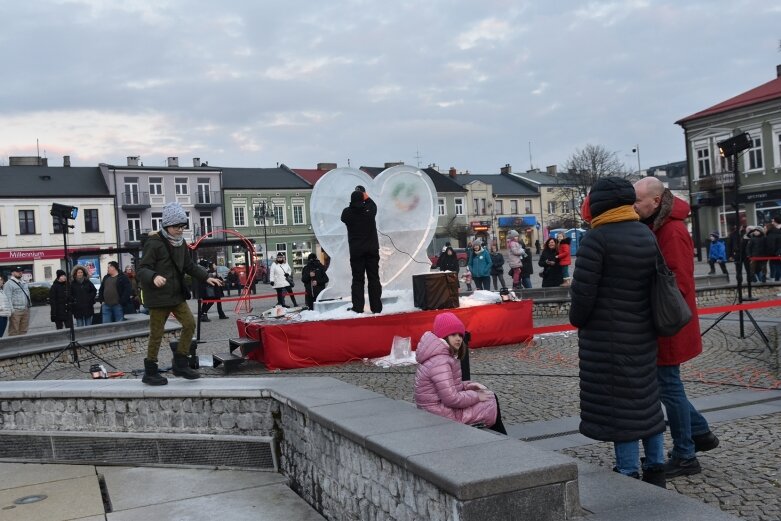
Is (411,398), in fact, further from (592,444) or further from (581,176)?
(581,176)

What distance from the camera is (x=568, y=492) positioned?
3328mm

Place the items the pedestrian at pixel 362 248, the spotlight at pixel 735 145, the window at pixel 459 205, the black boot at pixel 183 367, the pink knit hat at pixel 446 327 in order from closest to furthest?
1. the pink knit hat at pixel 446 327
2. the black boot at pixel 183 367
3. the spotlight at pixel 735 145
4. the pedestrian at pixel 362 248
5. the window at pixel 459 205

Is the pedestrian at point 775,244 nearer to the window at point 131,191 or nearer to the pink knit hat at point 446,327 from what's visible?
the pink knit hat at point 446,327

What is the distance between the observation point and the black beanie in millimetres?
4258

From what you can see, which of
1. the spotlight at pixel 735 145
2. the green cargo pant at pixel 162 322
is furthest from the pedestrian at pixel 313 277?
the green cargo pant at pixel 162 322

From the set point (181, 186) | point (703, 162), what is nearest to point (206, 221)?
point (181, 186)

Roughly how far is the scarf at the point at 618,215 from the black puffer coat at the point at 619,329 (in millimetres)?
25

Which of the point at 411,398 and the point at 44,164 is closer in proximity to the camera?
the point at 411,398

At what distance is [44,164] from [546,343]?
191ft

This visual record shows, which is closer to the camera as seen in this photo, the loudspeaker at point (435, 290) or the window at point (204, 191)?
the loudspeaker at point (435, 290)

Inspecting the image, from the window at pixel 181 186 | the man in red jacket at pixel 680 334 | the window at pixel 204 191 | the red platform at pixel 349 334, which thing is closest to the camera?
the man in red jacket at pixel 680 334

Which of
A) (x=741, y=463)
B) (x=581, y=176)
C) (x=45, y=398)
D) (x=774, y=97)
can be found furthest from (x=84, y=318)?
(x=581, y=176)

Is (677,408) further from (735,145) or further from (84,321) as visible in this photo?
(84,321)

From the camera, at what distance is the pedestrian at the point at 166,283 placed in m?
7.07
